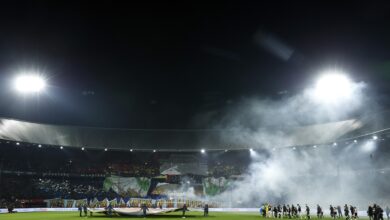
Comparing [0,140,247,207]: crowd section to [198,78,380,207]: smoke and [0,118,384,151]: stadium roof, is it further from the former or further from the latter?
[198,78,380,207]: smoke

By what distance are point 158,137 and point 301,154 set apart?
2797cm

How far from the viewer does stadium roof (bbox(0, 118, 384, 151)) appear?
60.2 metres

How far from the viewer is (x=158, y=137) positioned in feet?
244

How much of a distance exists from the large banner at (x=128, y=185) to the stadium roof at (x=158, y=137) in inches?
232

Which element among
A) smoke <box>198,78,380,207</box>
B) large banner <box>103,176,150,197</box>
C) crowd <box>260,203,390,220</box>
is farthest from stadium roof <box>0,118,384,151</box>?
crowd <box>260,203,390,220</box>

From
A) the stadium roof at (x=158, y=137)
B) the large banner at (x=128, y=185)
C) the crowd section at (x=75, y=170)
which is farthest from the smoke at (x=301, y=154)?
the large banner at (x=128, y=185)

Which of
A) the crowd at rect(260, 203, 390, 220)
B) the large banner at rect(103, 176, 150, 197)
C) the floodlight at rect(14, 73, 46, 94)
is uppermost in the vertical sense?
the floodlight at rect(14, 73, 46, 94)

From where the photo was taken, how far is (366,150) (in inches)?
2218

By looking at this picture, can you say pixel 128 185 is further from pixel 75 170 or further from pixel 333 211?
pixel 333 211

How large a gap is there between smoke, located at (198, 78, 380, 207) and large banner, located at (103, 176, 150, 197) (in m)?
14.0

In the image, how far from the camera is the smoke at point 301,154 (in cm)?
5622

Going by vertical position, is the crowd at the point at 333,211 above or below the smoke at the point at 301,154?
below

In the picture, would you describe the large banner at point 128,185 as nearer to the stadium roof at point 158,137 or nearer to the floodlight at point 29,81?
the stadium roof at point 158,137

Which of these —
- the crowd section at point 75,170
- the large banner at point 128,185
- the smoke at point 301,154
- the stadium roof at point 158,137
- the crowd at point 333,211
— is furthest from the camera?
the large banner at point 128,185
